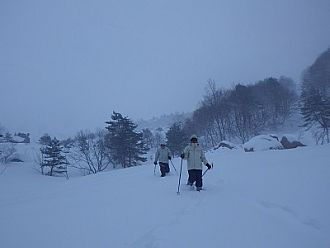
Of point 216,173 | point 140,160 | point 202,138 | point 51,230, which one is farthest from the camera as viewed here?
point 202,138

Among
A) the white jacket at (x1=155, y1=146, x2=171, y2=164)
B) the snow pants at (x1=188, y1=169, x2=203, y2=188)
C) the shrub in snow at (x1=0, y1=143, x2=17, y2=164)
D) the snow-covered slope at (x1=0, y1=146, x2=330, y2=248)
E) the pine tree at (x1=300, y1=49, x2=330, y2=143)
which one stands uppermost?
the pine tree at (x1=300, y1=49, x2=330, y2=143)

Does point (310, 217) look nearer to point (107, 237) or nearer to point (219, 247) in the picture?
point (219, 247)

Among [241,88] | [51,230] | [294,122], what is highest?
[241,88]

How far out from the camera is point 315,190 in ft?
24.7

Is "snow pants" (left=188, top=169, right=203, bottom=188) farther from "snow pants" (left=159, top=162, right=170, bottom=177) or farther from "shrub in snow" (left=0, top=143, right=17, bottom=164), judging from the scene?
"shrub in snow" (left=0, top=143, right=17, bottom=164)

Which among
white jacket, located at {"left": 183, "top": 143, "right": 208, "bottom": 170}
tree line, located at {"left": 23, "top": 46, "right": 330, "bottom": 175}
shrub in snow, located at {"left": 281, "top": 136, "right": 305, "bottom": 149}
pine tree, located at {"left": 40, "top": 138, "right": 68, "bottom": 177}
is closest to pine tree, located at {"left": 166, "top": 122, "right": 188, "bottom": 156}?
tree line, located at {"left": 23, "top": 46, "right": 330, "bottom": 175}

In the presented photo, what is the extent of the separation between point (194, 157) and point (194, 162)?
0.19 meters

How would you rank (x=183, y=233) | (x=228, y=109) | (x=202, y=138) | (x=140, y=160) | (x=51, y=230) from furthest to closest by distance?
(x=202, y=138)
(x=228, y=109)
(x=140, y=160)
(x=51, y=230)
(x=183, y=233)

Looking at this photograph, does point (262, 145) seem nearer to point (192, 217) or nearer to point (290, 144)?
point (290, 144)

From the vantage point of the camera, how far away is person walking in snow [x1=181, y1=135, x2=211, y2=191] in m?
10.3

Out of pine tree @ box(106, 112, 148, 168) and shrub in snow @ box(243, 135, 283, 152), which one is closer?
shrub in snow @ box(243, 135, 283, 152)

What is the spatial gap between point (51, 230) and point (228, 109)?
5440cm

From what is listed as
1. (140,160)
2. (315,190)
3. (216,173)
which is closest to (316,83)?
(140,160)

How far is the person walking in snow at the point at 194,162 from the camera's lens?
10.3 meters
